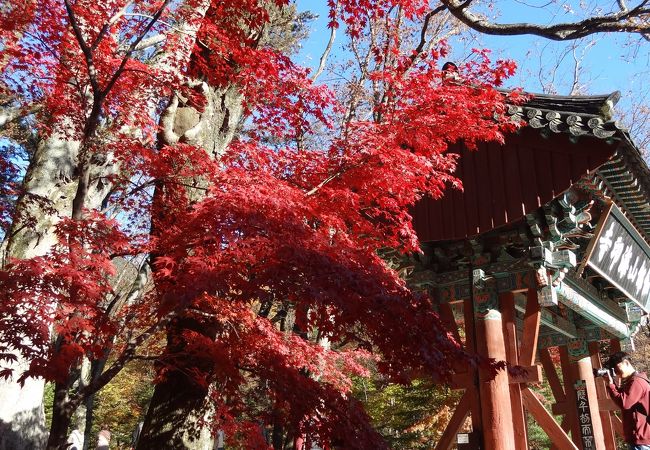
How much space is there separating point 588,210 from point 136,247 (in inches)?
283

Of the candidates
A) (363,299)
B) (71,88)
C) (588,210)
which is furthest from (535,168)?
(71,88)

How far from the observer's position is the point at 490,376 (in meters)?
7.72

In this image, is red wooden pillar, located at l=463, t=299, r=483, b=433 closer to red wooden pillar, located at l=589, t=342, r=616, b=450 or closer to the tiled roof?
the tiled roof

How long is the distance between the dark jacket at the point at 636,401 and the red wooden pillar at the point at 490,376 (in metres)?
2.55

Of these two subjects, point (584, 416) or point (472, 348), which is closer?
point (472, 348)

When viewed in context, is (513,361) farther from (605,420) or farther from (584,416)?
(605,420)

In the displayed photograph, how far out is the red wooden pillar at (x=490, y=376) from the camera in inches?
323

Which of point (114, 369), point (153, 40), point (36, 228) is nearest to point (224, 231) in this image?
point (114, 369)

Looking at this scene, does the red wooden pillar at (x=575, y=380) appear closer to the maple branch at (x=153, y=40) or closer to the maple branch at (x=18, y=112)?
the maple branch at (x=153, y=40)

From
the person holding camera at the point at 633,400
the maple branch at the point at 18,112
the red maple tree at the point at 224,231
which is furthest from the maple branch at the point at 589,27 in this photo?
the maple branch at the point at 18,112

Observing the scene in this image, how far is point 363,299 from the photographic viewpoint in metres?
4.71

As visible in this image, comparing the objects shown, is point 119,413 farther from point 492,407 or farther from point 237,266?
point 237,266

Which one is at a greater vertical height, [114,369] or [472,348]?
[472,348]

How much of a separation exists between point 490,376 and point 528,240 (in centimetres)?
259
